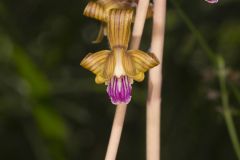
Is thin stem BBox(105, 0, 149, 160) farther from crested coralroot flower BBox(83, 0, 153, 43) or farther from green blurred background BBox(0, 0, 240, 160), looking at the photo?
green blurred background BBox(0, 0, 240, 160)

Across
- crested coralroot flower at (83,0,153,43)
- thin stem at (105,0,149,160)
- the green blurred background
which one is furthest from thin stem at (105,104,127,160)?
the green blurred background

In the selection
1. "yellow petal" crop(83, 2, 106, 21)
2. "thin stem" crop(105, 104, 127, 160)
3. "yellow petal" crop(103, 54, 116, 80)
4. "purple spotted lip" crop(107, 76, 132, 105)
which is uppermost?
"yellow petal" crop(83, 2, 106, 21)

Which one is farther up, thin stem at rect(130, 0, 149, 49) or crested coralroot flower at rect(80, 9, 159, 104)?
thin stem at rect(130, 0, 149, 49)

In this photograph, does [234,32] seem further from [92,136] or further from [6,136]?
[6,136]

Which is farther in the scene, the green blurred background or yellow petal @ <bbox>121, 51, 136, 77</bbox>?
the green blurred background

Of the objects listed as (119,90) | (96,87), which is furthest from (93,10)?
(96,87)

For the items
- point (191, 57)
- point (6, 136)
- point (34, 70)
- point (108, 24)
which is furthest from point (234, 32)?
point (108, 24)

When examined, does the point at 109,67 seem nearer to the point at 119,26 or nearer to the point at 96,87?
the point at 119,26
